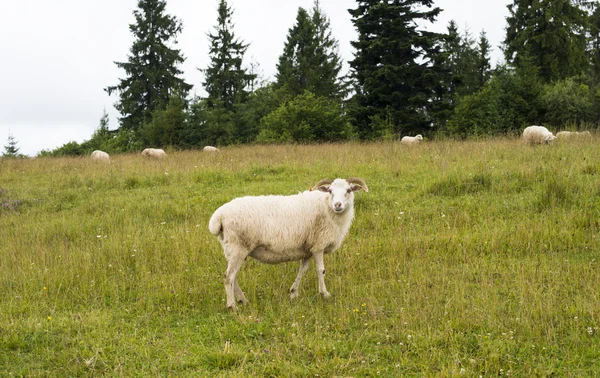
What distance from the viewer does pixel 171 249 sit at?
7867mm

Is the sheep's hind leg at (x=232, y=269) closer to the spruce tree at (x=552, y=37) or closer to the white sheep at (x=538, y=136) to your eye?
the white sheep at (x=538, y=136)

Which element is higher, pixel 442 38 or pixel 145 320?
pixel 442 38

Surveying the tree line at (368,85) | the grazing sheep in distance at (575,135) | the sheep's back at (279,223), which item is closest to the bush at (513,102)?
the tree line at (368,85)

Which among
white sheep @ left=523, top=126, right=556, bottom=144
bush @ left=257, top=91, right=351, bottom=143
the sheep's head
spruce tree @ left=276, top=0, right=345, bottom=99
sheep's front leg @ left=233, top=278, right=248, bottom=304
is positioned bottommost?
sheep's front leg @ left=233, top=278, right=248, bottom=304

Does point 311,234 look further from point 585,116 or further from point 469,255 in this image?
point 585,116

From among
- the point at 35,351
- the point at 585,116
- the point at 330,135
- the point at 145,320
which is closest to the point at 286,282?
the point at 145,320

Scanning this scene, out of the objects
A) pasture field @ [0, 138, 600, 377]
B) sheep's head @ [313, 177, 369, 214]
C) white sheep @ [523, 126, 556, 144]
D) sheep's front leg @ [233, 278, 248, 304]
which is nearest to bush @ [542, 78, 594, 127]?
white sheep @ [523, 126, 556, 144]

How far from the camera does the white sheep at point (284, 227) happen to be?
6000mm

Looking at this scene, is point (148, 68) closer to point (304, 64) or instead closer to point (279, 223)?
point (304, 64)

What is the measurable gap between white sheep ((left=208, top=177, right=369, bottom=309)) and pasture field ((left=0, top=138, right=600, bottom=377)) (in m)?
0.52

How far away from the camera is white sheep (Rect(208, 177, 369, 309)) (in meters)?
6.00

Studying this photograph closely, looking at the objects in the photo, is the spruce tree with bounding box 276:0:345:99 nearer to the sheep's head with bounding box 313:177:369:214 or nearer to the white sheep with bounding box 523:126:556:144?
the white sheep with bounding box 523:126:556:144

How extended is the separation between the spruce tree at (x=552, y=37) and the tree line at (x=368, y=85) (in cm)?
7

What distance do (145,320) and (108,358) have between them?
964mm
